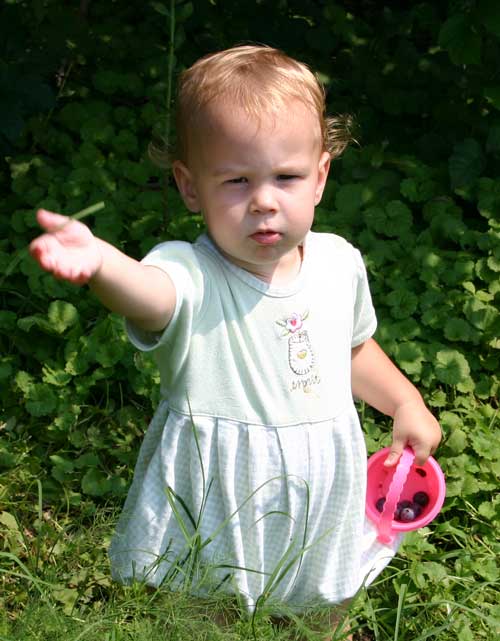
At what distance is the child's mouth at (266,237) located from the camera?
2082 millimetres

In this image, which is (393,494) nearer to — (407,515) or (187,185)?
(407,515)

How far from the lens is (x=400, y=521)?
2652 millimetres

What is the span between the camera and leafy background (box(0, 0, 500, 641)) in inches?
118

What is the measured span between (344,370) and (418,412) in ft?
1.06

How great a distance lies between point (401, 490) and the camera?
2.54 m

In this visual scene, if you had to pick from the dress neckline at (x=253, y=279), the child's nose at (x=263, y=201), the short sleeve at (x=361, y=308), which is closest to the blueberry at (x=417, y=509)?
the short sleeve at (x=361, y=308)

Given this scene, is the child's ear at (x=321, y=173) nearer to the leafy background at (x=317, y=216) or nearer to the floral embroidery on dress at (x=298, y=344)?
the floral embroidery on dress at (x=298, y=344)

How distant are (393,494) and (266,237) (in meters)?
0.75

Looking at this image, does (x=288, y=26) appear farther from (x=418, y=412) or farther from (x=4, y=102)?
(x=418, y=412)

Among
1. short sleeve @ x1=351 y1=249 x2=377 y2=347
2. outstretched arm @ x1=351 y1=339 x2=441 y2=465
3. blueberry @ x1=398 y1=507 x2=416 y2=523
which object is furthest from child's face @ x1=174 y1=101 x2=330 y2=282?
blueberry @ x1=398 y1=507 x2=416 y2=523

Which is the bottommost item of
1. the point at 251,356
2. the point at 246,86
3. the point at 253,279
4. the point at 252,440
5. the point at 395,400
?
the point at 395,400

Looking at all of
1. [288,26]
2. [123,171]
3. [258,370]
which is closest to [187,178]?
[258,370]

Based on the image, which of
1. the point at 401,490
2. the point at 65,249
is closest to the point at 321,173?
the point at 65,249

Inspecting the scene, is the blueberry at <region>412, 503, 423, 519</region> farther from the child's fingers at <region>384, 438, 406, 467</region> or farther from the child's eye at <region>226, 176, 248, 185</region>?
the child's eye at <region>226, 176, 248, 185</region>
